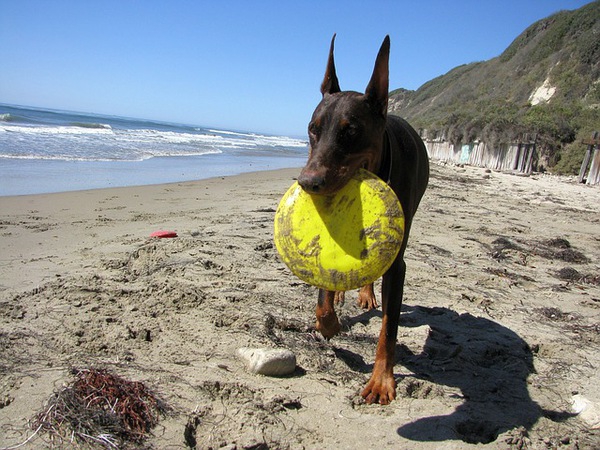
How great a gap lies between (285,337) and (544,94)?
4067 cm

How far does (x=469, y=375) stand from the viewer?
3.46 metres

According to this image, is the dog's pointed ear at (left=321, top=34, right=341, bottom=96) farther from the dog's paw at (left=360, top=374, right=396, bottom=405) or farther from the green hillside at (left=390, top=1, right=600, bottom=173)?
the green hillside at (left=390, top=1, right=600, bottom=173)

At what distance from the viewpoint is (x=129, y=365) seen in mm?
3078

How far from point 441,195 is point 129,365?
1122 centimetres

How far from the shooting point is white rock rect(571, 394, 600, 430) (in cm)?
287

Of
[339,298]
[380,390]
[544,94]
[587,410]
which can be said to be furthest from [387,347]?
[544,94]

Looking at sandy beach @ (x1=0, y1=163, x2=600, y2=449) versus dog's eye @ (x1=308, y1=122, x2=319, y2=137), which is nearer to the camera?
sandy beach @ (x1=0, y1=163, x2=600, y2=449)

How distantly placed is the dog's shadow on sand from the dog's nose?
1462mm

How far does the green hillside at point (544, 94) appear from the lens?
24703 mm

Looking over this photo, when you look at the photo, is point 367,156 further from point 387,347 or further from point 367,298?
point 367,298

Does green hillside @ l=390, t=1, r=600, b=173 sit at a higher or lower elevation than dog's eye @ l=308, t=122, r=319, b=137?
higher

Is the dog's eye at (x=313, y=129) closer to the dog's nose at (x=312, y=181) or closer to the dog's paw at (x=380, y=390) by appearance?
the dog's nose at (x=312, y=181)

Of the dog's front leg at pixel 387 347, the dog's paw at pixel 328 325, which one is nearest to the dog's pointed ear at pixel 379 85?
the dog's front leg at pixel 387 347

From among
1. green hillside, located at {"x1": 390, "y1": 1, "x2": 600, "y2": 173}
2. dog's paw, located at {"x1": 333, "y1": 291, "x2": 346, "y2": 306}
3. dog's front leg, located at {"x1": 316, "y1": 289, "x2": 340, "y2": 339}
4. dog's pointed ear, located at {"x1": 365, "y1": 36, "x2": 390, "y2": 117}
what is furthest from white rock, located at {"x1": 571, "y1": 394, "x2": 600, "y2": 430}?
green hillside, located at {"x1": 390, "y1": 1, "x2": 600, "y2": 173}
